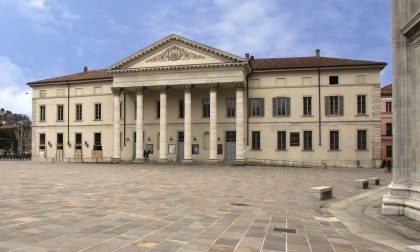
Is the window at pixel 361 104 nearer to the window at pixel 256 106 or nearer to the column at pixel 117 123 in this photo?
the window at pixel 256 106

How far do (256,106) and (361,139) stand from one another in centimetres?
1183

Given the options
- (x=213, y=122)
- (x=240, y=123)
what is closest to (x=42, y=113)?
(x=213, y=122)

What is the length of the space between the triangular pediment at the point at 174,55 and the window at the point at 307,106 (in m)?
9.19

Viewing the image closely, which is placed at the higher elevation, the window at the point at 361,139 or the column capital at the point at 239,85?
the column capital at the point at 239,85

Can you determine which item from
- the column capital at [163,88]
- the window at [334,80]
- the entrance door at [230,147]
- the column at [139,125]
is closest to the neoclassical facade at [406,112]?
the window at [334,80]

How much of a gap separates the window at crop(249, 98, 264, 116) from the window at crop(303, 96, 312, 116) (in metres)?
4.64

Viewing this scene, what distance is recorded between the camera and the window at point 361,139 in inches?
1608

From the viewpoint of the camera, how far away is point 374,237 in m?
8.20

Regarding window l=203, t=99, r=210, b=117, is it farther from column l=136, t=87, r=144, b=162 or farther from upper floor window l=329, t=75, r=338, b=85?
upper floor window l=329, t=75, r=338, b=85

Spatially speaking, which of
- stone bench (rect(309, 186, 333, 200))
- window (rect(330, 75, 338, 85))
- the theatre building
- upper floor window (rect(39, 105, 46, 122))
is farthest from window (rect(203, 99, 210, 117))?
stone bench (rect(309, 186, 333, 200))

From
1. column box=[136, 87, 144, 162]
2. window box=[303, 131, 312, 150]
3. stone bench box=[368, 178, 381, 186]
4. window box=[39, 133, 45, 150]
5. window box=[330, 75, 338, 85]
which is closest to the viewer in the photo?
stone bench box=[368, 178, 381, 186]

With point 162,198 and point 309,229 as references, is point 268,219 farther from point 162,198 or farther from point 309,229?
point 162,198

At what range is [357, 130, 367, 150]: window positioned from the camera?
40.8 meters

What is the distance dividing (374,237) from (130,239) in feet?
16.8
